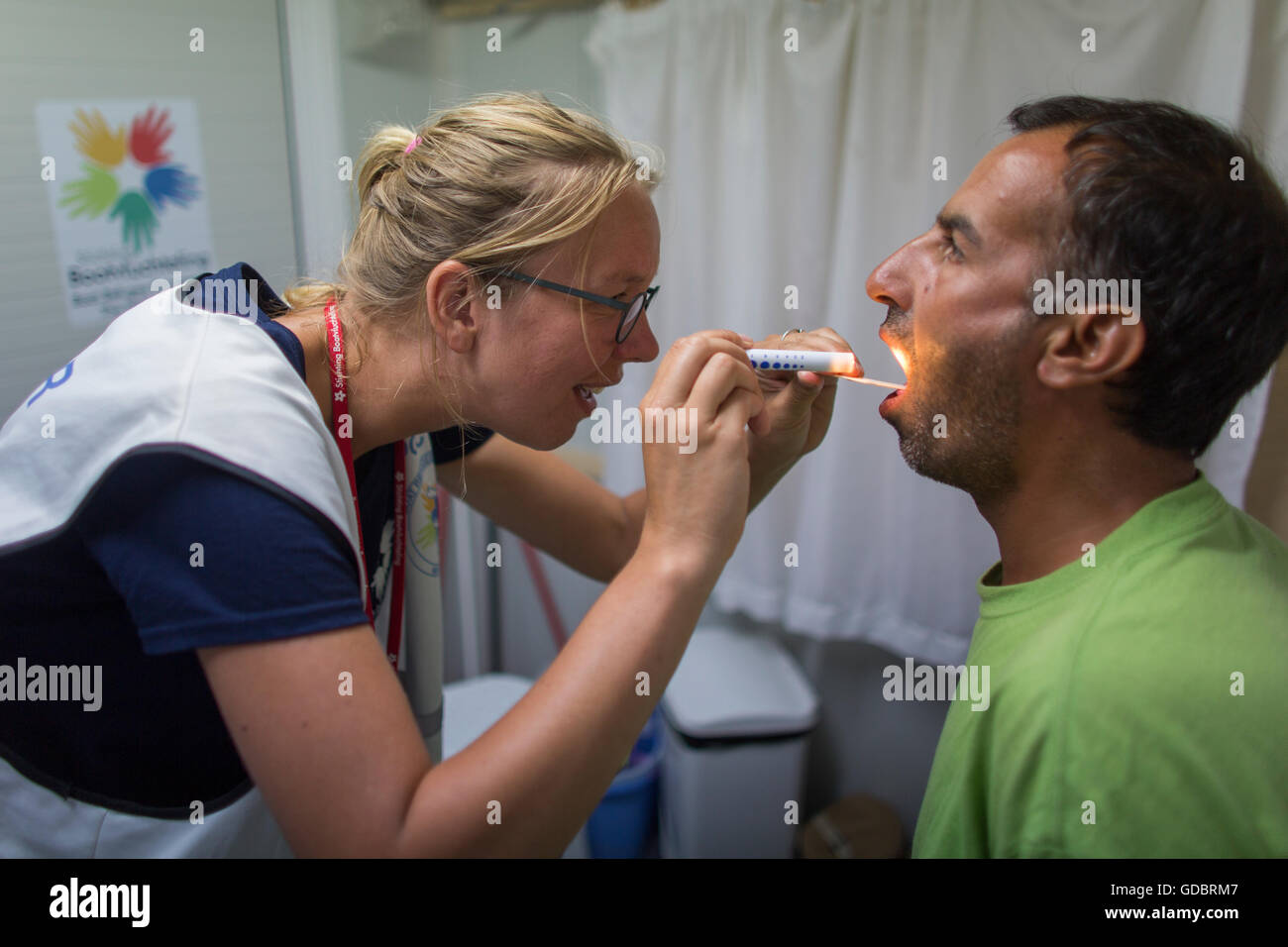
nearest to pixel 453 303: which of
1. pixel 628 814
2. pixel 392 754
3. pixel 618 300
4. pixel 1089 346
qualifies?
pixel 618 300

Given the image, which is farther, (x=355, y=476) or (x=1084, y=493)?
(x=355, y=476)

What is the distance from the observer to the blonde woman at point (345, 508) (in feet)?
2.35

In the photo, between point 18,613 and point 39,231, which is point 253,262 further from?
point 18,613

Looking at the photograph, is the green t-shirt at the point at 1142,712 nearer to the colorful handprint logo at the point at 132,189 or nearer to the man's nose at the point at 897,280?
the man's nose at the point at 897,280

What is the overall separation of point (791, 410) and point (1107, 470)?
396mm

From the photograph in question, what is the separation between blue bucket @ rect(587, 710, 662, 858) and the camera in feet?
7.23

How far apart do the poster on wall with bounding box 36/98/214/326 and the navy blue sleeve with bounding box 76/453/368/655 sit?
0.83 m

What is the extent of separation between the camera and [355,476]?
113 cm

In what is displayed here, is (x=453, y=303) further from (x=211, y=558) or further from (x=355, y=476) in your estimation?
(x=211, y=558)

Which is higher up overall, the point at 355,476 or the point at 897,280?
the point at 897,280

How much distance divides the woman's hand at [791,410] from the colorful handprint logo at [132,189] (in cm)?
115

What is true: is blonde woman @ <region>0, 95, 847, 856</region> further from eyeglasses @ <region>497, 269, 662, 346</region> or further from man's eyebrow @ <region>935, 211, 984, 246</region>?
man's eyebrow @ <region>935, 211, 984, 246</region>

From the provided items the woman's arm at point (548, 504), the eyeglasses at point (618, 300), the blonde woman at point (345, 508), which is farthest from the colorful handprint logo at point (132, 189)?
the eyeglasses at point (618, 300)

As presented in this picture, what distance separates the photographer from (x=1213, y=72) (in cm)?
149
